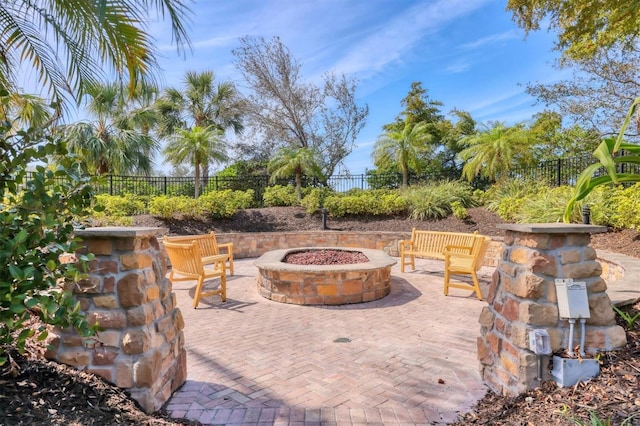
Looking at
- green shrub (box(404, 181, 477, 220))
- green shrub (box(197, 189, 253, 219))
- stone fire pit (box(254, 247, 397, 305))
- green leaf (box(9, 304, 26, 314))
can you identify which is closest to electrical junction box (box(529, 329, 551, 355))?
green leaf (box(9, 304, 26, 314))

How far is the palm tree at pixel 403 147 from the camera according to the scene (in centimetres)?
1252

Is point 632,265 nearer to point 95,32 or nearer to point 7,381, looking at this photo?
point 7,381

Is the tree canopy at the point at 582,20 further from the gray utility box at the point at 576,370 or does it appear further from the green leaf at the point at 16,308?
the green leaf at the point at 16,308

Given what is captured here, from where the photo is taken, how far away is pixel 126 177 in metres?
12.5

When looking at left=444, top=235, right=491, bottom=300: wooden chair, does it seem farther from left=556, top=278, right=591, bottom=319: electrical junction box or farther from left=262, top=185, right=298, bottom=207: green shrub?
left=262, top=185, right=298, bottom=207: green shrub

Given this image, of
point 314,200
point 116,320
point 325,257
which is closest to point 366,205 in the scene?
point 314,200

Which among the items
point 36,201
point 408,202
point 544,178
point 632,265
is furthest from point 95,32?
point 544,178

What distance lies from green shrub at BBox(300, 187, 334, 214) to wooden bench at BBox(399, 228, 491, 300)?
4.38m

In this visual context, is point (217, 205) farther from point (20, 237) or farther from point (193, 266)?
point (20, 237)

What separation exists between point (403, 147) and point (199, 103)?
11.8m

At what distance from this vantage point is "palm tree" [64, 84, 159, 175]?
12.6m

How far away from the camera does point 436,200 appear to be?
10.3 m

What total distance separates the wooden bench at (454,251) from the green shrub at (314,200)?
4383 millimetres

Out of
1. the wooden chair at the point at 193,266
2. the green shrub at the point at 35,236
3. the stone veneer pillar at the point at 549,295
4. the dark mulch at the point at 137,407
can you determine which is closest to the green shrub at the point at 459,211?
the wooden chair at the point at 193,266
